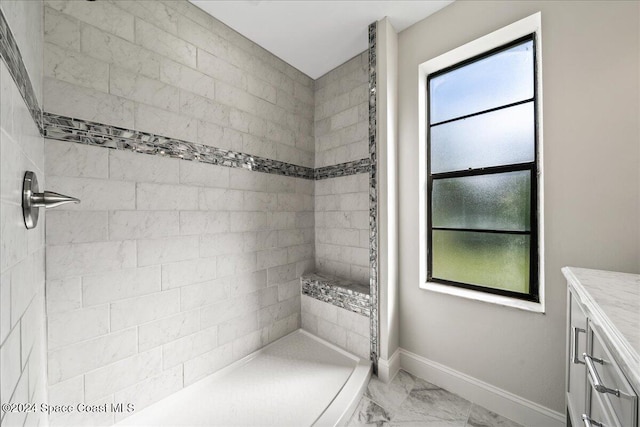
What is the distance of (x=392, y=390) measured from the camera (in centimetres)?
172

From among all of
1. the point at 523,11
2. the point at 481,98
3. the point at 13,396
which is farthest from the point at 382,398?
the point at 523,11

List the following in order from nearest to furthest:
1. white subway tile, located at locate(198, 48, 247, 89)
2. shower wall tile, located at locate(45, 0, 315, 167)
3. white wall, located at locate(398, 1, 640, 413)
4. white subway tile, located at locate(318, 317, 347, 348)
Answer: white wall, located at locate(398, 1, 640, 413), shower wall tile, located at locate(45, 0, 315, 167), white subway tile, located at locate(198, 48, 247, 89), white subway tile, located at locate(318, 317, 347, 348)

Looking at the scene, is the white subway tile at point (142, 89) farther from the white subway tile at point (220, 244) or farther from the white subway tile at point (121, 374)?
the white subway tile at point (121, 374)

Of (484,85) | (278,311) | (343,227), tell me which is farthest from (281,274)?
(484,85)

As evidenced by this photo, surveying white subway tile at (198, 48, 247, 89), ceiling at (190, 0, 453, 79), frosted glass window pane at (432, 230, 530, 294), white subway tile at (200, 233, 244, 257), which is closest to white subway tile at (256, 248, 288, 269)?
white subway tile at (200, 233, 244, 257)

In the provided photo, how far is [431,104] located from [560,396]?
79.9 inches

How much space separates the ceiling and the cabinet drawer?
7.02ft

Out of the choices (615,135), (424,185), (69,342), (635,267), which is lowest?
(69,342)

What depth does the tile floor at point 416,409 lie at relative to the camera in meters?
1.45

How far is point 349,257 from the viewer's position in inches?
92.3

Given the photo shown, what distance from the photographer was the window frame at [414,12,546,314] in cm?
138

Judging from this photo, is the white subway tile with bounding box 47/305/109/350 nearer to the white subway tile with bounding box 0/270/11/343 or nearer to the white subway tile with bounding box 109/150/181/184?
the white subway tile with bounding box 109/150/181/184

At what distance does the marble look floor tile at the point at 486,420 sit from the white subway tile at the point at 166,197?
2.27 metres

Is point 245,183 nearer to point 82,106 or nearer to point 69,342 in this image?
point 82,106
